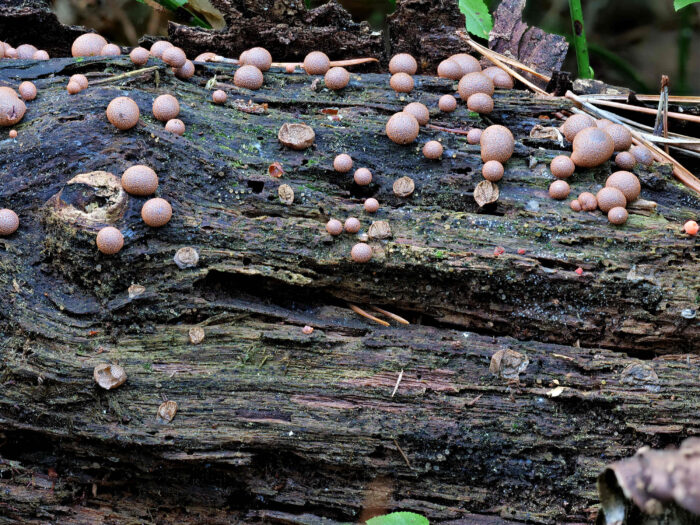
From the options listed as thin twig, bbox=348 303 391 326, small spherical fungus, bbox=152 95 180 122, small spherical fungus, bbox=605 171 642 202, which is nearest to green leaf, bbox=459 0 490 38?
small spherical fungus, bbox=605 171 642 202

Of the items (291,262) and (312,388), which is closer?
(312,388)

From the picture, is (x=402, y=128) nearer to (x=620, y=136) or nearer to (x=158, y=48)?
(x=620, y=136)

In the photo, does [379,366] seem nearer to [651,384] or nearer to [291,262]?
[291,262]

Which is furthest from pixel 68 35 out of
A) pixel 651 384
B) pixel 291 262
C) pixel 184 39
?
pixel 651 384

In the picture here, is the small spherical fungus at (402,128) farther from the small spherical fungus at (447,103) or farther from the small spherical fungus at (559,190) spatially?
the small spherical fungus at (559,190)

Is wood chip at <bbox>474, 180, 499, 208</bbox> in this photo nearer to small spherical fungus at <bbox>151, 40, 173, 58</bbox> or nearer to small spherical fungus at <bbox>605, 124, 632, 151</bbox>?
small spherical fungus at <bbox>605, 124, 632, 151</bbox>

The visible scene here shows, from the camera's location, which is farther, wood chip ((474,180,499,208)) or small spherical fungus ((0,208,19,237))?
wood chip ((474,180,499,208))
